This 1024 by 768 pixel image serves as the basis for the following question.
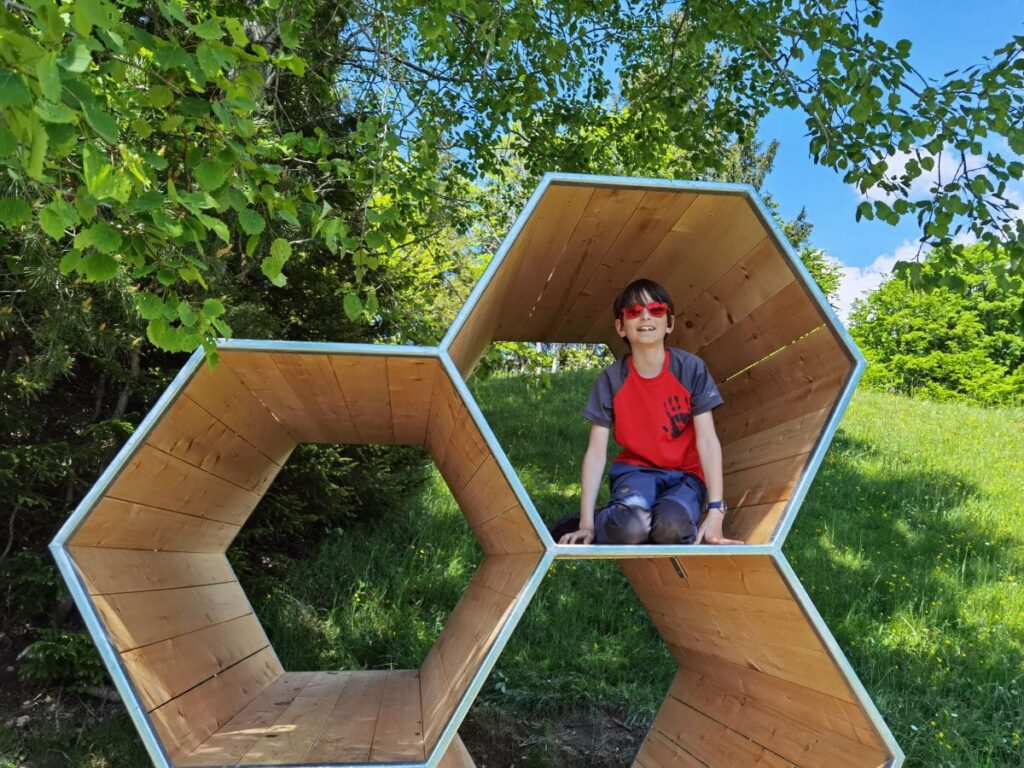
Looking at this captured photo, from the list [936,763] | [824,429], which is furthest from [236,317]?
[936,763]

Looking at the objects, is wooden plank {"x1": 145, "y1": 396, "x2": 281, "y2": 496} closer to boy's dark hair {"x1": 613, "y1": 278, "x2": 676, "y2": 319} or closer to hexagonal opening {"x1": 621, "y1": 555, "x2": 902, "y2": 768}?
boy's dark hair {"x1": 613, "y1": 278, "x2": 676, "y2": 319}

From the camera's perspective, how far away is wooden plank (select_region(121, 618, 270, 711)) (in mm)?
2367

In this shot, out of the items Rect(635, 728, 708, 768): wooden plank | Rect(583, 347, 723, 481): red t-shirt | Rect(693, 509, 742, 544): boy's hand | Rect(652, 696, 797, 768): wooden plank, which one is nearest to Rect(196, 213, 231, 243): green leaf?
Rect(583, 347, 723, 481): red t-shirt

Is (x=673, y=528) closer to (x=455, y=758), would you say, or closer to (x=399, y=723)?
(x=399, y=723)

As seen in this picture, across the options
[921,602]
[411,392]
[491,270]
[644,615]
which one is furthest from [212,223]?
[921,602]

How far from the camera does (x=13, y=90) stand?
1414 mm

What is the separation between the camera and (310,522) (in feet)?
18.7

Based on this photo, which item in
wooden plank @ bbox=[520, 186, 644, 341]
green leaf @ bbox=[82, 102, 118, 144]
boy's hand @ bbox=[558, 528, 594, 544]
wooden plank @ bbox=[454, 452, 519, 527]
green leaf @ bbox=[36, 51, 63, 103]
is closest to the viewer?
green leaf @ bbox=[36, 51, 63, 103]

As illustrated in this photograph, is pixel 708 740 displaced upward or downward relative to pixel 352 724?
upward

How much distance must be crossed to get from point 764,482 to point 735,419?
64 centimetres

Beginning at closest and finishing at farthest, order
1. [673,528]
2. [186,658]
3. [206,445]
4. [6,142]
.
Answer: [6,142]
[673,528]
[186,658]
[206,445]

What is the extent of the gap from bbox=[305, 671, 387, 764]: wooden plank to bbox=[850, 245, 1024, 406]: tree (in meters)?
16.6

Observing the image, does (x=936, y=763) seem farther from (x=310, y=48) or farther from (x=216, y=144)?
(x=310, y=48)

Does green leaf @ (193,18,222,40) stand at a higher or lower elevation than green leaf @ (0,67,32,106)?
higher
